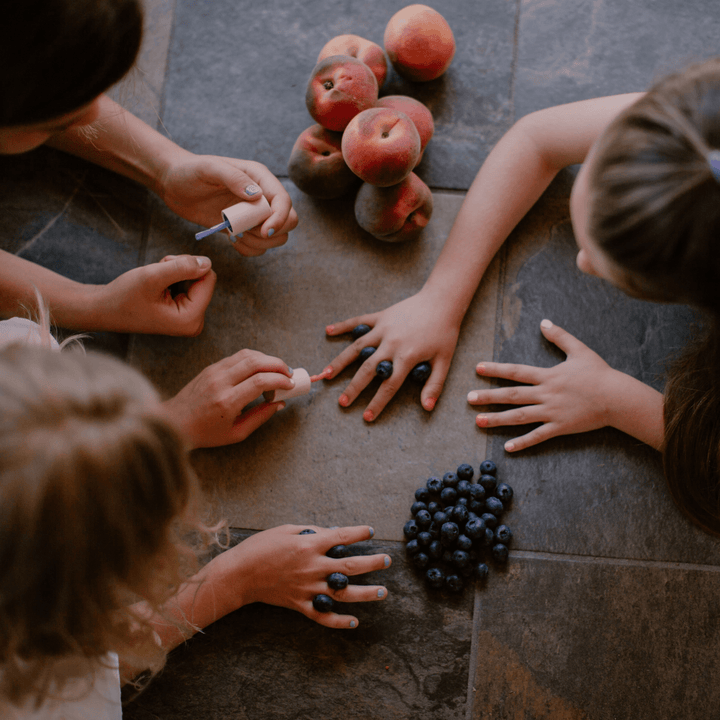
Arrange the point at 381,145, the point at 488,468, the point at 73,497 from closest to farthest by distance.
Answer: the point at 73,497 → the point at 381,145 → the point at 488,468

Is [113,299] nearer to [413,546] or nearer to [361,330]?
[361,330]

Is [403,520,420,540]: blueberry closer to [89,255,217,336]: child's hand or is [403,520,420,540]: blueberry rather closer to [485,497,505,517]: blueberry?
[485,497,505,517]: blueberry

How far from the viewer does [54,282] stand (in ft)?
3.34

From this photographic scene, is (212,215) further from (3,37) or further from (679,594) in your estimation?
(679,594)

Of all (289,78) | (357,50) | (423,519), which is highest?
(357,50)

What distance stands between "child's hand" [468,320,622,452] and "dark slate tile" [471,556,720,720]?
9.4 inches

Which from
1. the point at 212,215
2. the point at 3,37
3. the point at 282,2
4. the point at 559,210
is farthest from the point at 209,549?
the point at 282,2

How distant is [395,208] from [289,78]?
1.32ft

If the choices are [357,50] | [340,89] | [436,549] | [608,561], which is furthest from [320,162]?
[608,561]

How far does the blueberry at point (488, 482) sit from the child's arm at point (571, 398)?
0.22 feet

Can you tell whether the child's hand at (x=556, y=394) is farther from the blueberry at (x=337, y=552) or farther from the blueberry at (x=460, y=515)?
the blueberry at (x=337, y=552)

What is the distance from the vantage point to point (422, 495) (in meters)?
1.02

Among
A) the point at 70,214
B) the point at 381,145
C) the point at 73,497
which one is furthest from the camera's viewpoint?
the point at 70,214

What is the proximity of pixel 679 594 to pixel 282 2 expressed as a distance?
1.38 metres
